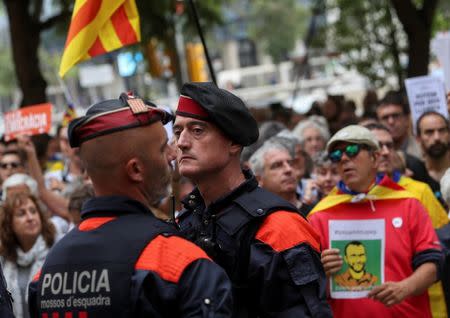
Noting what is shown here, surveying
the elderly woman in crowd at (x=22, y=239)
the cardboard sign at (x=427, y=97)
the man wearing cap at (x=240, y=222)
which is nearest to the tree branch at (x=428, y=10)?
the cardboard sign at (x=427, y=97)

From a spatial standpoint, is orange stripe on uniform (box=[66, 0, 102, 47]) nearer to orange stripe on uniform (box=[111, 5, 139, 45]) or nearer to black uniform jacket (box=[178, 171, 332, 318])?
orange stripe on uniform (box=[111, 5, 139, 45])

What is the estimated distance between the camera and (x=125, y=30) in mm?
6609

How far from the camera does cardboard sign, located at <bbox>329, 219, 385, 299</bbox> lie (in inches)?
231

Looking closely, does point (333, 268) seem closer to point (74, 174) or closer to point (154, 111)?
point (154, 111)

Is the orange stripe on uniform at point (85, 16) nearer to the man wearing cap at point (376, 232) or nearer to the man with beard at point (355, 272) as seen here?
the man wearing cap at point (376, 232)

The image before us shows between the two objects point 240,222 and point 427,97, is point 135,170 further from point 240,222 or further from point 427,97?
point 427,97

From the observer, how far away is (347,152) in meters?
6.23

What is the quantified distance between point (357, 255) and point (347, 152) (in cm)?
65

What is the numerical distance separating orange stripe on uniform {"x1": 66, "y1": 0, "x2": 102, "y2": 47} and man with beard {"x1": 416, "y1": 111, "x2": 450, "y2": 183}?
3.23m

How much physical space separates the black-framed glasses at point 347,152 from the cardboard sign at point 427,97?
322 centimetres

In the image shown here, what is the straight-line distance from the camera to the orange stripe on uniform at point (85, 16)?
6277mm

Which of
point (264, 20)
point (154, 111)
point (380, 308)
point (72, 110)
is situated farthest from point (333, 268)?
point (264, 20)

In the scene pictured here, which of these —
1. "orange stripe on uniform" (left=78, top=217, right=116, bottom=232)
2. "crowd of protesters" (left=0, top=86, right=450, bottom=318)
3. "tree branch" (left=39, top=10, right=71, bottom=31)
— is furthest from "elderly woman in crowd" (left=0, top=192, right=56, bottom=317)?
"tree branch" (left=39, top=10, right=71, bottom=31)

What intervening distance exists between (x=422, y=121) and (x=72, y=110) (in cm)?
450
